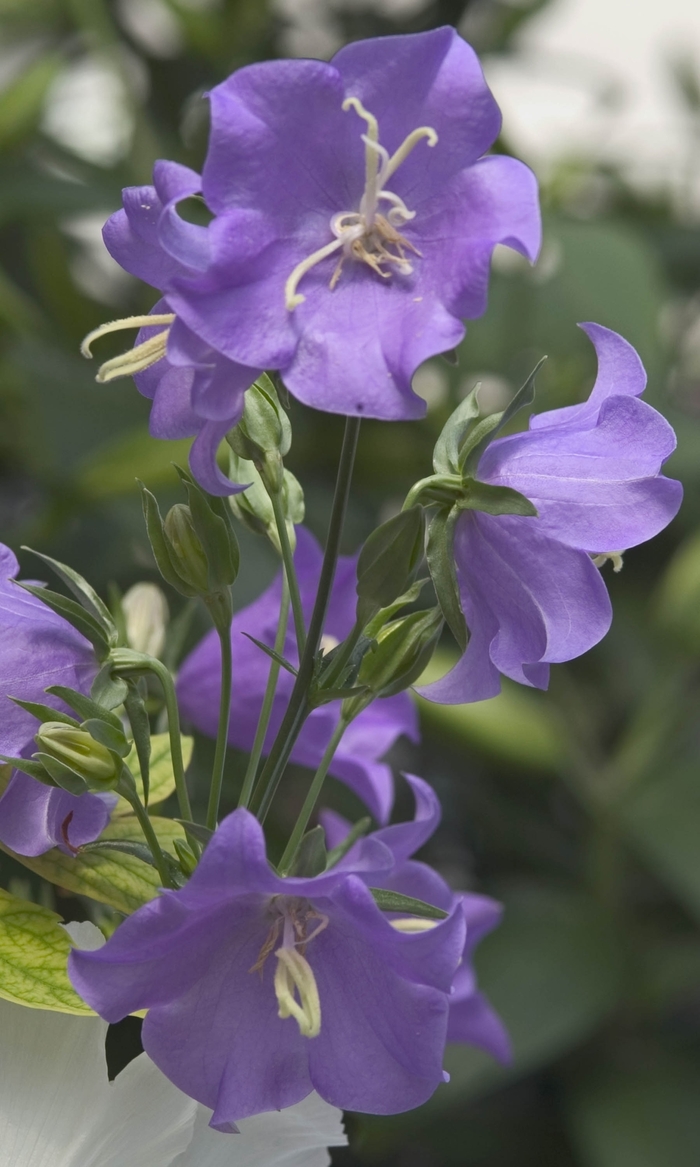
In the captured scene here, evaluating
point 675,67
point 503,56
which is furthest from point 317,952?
point 675,67

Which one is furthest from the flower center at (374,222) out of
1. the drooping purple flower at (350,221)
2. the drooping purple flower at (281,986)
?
the drooping purple flower at (281,986)

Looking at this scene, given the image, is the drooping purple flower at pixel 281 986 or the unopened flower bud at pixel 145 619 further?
the unopened flower bud at pixel 145 619

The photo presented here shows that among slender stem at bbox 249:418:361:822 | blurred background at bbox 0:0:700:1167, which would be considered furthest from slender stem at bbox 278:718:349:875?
blurred background at bbox 0:0:700:1167

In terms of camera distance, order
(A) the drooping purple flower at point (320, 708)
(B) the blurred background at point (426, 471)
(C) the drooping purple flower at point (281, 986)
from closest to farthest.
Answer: (C) the drooping purple flower at point (281, 986) < (A) the drooping purple flower at point (320, 708) < (B) the blurred background at point (426, 471)

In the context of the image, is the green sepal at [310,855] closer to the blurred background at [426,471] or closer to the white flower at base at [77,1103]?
the white flower at base at [77,1103]

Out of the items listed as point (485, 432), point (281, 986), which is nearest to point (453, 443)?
point (485, 432)

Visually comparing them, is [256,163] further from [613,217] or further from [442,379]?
[613,217]
